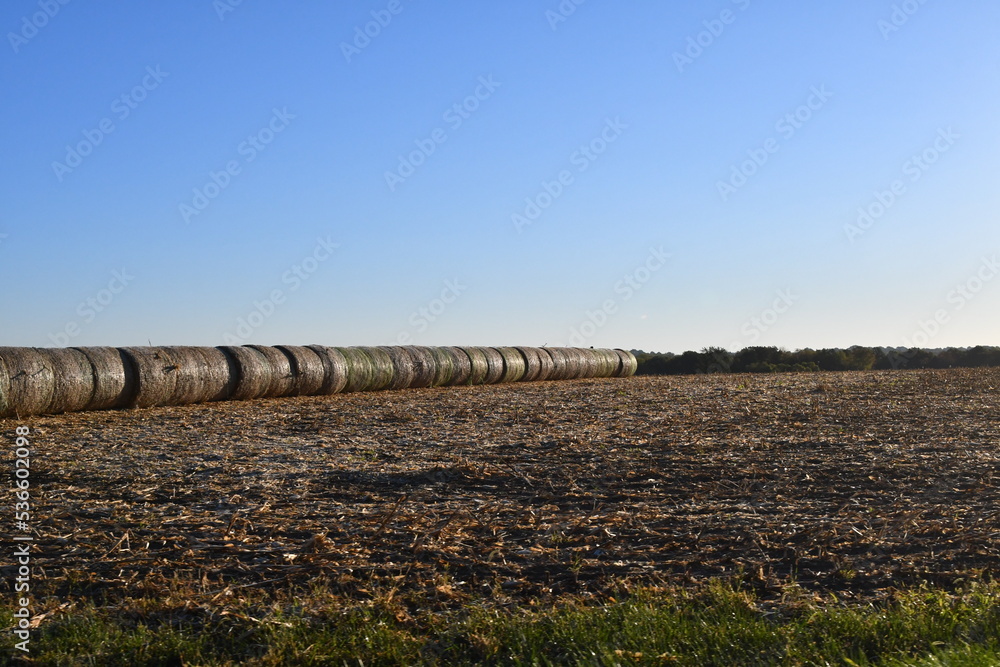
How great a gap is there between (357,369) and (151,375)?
521cm

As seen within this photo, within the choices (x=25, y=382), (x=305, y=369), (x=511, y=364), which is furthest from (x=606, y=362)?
(x=25, y=382)

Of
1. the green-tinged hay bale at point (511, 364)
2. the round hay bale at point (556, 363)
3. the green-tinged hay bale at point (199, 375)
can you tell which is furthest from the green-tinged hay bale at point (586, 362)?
the green-tinged hay bale at point (199, 375)

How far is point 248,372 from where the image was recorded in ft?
48.4

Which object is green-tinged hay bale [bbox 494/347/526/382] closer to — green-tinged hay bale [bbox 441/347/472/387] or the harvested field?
green-tinged hay bale [bbox 441/347/472/387]

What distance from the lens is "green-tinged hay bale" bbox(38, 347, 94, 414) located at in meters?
11.7

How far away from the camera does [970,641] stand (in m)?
3.10

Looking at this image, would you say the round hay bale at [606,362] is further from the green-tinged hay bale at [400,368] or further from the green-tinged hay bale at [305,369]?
the green-tinged hay bale at [305,369]

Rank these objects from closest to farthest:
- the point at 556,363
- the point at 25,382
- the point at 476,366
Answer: the point at 25,382, the point at 476,366, the point at 556,363

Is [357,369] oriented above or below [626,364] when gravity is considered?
below

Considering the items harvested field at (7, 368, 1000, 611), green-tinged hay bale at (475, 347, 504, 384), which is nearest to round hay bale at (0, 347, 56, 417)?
harvested field at (7, 368, 1000, 611)

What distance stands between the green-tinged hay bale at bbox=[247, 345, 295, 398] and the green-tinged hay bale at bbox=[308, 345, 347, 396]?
2.65ft

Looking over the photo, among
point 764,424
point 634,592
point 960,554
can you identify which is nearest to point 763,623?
point 634,592

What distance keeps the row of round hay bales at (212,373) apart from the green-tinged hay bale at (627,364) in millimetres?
8887

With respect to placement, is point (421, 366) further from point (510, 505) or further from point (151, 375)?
point (510, 505)
